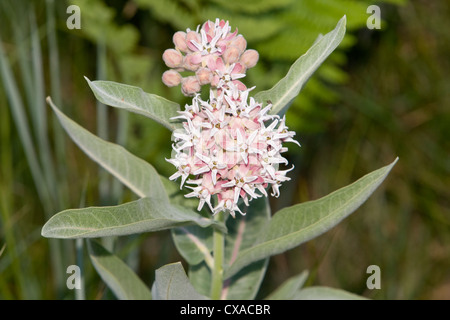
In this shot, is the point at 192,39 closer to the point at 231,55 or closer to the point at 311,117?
the point at 231,55

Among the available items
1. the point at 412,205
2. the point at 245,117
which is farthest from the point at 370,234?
the point at 245,117

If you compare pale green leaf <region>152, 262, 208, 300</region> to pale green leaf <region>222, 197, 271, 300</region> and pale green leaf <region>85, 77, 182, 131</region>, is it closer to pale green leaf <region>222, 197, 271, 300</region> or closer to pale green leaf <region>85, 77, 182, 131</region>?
pale green leaf <region>222, 197, 271, 300</region>

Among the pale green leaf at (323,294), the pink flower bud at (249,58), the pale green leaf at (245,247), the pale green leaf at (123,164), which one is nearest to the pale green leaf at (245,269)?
the pale green leaf at (245,247)

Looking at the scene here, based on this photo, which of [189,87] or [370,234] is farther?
[370,234]

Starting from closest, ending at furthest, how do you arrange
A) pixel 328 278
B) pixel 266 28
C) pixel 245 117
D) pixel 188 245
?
pixel 245 117, pixel 188 245, pixel 266 28, pixel 328 278
